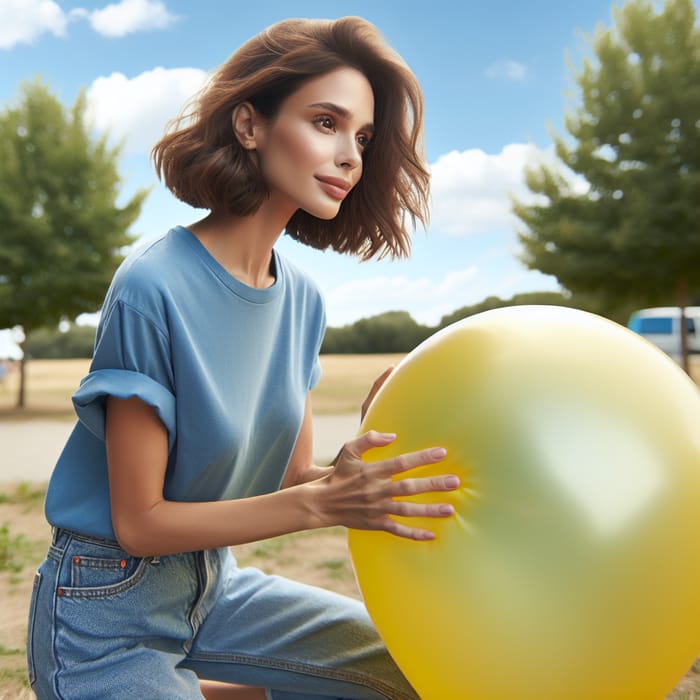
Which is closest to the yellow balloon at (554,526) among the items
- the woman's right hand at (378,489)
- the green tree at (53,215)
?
the woman's right hand at (378,489)

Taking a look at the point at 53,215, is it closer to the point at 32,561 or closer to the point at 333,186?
the point at 32,561

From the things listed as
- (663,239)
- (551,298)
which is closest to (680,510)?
(663,239)

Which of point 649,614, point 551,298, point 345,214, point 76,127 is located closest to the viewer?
point 649,614

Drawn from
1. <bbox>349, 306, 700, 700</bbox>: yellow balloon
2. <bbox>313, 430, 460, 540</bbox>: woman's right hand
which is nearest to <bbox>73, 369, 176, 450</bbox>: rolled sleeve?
<bbox>313, 430, 460, 540</bbox>: woman's right hand

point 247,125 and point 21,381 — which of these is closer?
point 247,125

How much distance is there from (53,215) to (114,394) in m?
15.6

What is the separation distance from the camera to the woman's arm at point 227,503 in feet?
5.86

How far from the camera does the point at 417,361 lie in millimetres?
2029

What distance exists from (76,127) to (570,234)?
10997mm

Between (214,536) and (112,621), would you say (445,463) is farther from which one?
(112,621)

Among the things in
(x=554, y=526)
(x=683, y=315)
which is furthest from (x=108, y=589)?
(x=683, y=315)

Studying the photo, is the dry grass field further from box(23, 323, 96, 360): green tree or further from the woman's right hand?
box(23, 323, 96, 360): green tree

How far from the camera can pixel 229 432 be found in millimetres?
2104

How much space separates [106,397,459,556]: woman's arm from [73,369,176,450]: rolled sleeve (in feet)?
0.09
